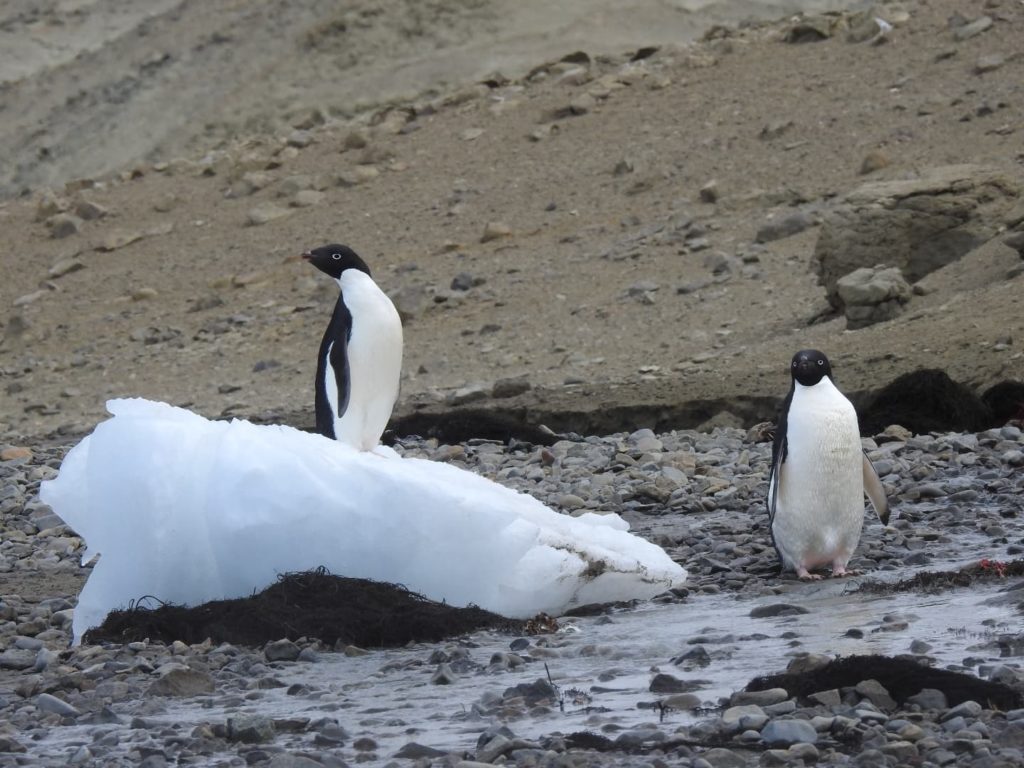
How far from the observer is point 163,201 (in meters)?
22.0

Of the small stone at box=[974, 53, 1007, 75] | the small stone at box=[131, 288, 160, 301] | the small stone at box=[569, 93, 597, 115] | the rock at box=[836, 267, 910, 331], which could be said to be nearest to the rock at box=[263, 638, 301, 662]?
the rock at box=[836, 267, 910, 331]

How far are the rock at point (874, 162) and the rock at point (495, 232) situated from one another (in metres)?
3.71

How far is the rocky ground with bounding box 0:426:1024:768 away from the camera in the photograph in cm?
439

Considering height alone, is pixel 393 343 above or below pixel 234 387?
above

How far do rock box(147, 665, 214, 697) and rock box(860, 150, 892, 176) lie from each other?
13.7 meters

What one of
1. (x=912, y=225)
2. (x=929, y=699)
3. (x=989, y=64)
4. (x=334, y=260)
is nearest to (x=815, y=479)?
(x=929, y=699)

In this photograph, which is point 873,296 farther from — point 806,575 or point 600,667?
point 600,667

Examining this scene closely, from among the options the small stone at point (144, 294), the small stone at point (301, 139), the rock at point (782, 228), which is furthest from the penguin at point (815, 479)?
the small stone at point (301, 139)

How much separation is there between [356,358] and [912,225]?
698 cm

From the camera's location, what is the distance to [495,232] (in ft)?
63.0

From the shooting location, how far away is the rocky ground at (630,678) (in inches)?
173

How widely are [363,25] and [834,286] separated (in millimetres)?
12183

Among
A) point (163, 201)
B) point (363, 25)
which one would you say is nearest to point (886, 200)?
point (163, 201)

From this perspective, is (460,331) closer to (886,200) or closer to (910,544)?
(886,200)
